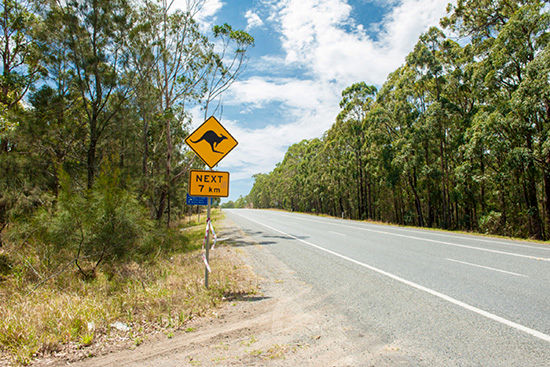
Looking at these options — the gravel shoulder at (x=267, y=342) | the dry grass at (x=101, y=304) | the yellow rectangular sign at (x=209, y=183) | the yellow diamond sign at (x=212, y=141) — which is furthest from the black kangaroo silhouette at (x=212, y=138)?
the gravel shoulder at (x=267, y=342)

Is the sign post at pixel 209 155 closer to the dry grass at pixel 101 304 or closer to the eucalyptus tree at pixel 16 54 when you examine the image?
the dry grass at pixel 101 304

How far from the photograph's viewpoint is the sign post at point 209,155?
5.60 meters

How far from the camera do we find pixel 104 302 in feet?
15.5

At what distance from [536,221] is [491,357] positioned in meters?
19.2

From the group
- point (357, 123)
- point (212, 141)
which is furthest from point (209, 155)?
point (357, 123)

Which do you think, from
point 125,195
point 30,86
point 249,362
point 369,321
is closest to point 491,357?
point 369,321

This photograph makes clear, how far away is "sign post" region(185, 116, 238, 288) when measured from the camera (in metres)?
5.60

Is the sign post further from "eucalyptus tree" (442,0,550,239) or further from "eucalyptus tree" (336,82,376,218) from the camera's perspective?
"eucalyptus tree" (336,82,376,218)

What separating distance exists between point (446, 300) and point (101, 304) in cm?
540

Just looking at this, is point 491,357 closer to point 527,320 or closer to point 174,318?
point 527,320

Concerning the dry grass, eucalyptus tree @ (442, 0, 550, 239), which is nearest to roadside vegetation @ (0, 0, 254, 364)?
the dry grass

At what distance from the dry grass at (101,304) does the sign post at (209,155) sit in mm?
684

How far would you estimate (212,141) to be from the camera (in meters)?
5.90

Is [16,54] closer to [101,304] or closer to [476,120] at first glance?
[101,304]
